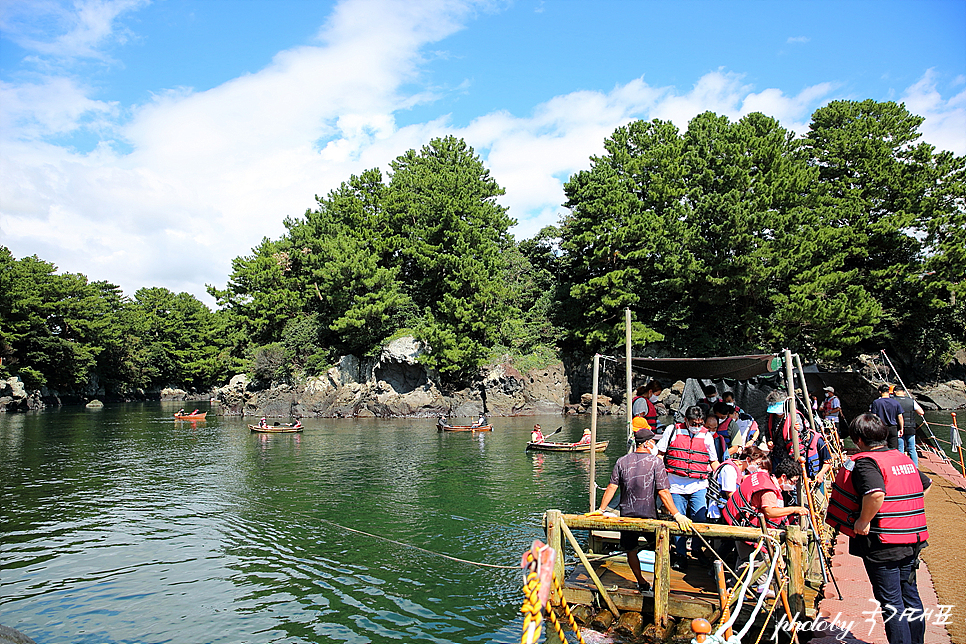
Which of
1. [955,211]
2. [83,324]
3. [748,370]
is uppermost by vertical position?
[955,211]

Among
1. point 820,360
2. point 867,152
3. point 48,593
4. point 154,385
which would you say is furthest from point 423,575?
point 154,385

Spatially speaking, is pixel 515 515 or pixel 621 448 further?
pixel 621 448

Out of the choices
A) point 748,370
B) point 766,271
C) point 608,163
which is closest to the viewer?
point 748,370

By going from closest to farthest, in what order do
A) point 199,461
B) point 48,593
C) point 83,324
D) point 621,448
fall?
1. point 48,593
2. point 199,461
3. point 621,448
4. point 83,324

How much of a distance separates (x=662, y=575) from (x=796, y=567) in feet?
4.61

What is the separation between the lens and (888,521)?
4.73 metres

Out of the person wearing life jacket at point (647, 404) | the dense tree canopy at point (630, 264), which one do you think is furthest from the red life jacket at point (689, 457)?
the dense tree canopy at point (630, 264)

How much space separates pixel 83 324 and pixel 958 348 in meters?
75.8

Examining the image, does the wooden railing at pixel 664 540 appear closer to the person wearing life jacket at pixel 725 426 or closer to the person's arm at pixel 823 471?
the person wearing life jacket at pixel 725 426

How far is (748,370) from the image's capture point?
10938mm

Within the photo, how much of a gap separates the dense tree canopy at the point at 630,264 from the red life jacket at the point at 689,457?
31397 mm

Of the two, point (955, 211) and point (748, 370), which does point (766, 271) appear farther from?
point (748, 370)

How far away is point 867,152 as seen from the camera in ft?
130

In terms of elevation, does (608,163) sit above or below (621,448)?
above
